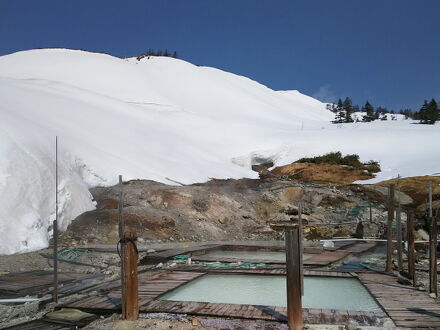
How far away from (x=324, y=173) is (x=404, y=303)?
2077cm

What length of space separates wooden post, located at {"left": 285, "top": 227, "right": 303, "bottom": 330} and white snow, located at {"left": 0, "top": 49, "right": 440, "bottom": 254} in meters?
8.38

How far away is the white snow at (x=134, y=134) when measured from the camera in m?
13.2

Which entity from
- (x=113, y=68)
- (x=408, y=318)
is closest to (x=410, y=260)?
(x=408, y=318)

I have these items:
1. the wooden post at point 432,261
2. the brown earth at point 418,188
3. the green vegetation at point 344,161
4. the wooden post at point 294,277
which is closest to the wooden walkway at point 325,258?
the wooden post at point 432,261

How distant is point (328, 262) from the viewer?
8914 mm

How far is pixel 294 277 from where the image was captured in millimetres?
4367

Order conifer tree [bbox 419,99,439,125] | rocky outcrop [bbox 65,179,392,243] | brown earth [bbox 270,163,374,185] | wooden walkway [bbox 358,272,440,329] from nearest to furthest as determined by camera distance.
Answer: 1. wooden walkway [bbox 358,272,440,329]
2. rocky outcrop [bbox 65,179,392,243]
3. brown earth [bbox 270,163,374,185]
4. conifer tree [bbox 419,99,439,125]

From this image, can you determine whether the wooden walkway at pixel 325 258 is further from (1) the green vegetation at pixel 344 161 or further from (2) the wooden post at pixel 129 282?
(1) the green vegetation at pixel 344 161

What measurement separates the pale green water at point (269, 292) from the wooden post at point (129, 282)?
128cm

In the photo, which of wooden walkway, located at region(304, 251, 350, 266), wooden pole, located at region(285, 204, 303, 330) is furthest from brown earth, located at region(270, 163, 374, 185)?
wooden pole, located at region(285, 204, 303, 330)

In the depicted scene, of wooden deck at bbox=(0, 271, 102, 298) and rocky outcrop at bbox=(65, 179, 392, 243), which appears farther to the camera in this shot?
rocky outcrop at bbox=(65, 179, 392, 243)

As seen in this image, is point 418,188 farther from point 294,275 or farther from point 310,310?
point 294,275

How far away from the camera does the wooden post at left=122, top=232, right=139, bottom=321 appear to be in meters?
4.89

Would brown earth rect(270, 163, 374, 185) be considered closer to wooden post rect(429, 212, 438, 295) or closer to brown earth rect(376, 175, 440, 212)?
brown earth rect(376, 175, 440, 212)
